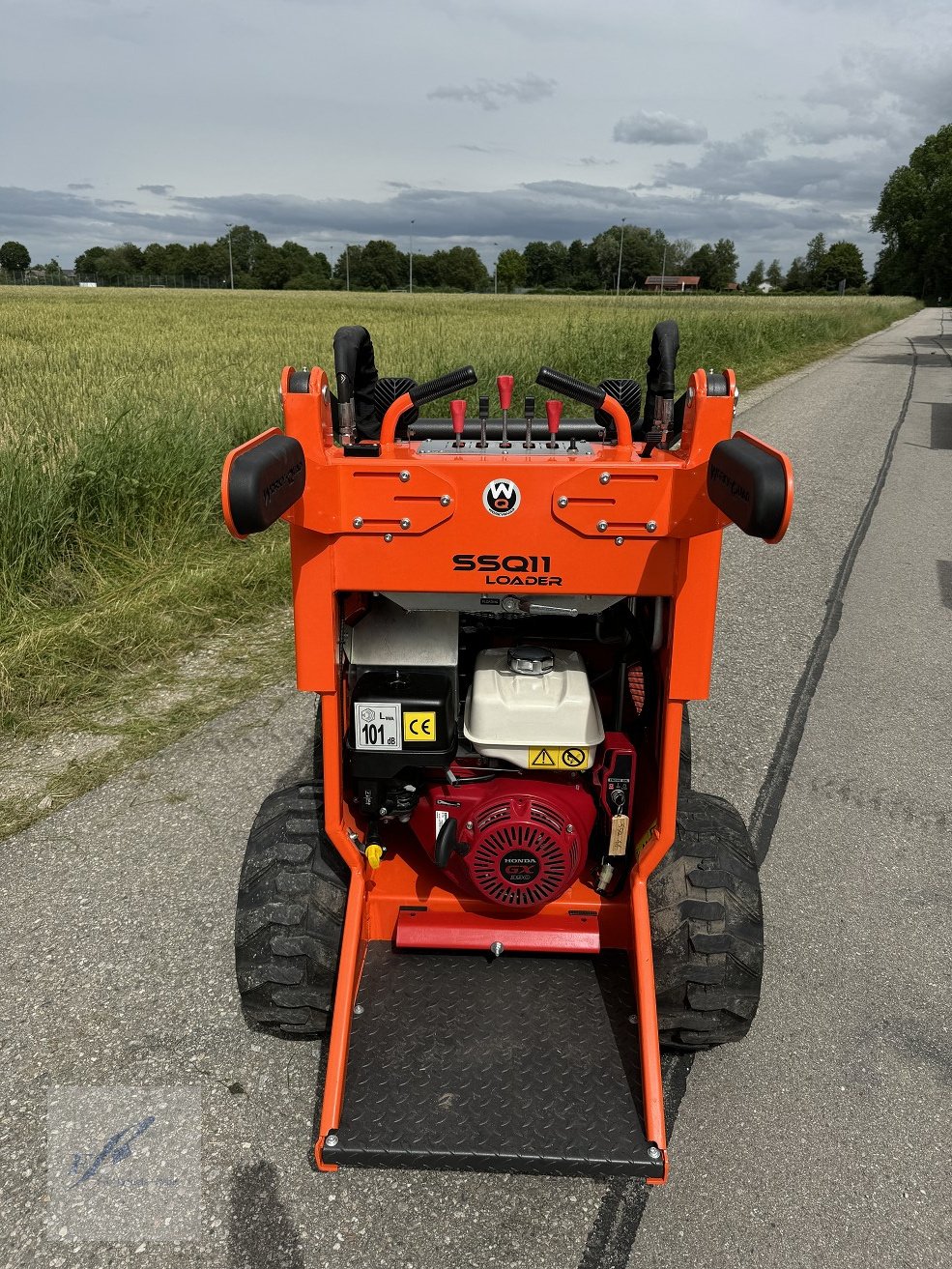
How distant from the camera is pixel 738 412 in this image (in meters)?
14.0

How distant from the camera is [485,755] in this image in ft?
8.37

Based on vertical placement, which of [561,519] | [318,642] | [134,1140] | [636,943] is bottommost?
[134,1140]

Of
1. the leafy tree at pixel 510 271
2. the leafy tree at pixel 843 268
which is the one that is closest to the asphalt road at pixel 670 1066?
the leafy tree at pixel 510 271

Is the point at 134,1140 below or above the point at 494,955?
below

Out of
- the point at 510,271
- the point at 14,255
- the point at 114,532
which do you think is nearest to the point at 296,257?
the point at 510,271

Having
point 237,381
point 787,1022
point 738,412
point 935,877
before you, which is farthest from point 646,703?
point 738,412

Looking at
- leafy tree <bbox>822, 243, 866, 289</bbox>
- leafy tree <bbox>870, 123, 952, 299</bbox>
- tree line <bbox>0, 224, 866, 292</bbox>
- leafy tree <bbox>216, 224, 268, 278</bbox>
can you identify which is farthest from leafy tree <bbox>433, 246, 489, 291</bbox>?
Result: leafy tree <bbox>822, 243, 866, 289</bbox>

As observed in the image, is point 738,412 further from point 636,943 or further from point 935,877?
point 636,943

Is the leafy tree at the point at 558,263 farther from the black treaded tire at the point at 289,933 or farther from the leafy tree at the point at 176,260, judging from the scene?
the black treaded tire at the point at 289,933

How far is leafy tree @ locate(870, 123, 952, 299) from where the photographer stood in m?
28.6

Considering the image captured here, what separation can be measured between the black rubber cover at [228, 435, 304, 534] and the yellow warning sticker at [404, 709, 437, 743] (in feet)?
2.21

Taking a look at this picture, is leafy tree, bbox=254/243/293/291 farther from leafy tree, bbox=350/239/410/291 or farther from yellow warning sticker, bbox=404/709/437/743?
yellow warning sticker, bbox=404/709/437/743

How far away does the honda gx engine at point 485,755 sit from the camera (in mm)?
2473

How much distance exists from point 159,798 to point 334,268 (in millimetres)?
100591
